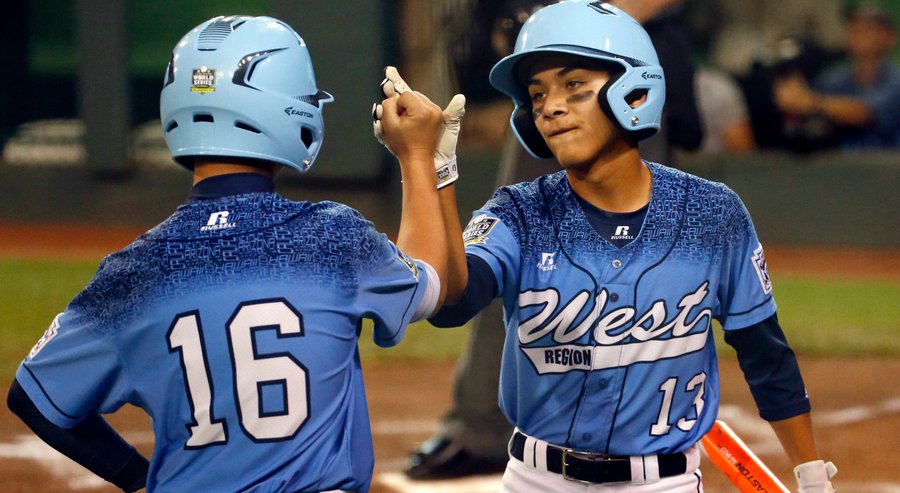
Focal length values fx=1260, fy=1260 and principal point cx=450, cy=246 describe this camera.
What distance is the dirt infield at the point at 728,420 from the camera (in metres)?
4.98

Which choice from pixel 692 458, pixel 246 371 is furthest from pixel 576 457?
pixel 246 371

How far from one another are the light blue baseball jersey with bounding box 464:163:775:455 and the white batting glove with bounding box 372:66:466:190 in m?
0.20

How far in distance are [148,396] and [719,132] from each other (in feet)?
31.7

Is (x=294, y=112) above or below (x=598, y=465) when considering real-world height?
above

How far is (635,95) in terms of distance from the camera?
2.92m

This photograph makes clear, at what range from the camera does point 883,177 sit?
11156mm

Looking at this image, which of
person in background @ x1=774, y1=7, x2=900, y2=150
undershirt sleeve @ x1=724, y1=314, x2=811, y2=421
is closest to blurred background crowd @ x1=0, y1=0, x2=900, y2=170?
person in background @ x1=774, y1=7, x2=900, y2=150

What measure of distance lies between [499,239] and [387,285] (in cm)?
48

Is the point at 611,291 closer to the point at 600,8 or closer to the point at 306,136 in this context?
the point at 600,8

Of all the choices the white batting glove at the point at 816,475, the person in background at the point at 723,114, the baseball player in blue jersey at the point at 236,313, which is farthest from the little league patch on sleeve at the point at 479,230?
the person in background at the point at 723,114

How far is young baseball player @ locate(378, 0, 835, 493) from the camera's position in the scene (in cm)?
282

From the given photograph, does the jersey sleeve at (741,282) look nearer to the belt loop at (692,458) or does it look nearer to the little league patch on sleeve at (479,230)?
the belt loop at (692,458)

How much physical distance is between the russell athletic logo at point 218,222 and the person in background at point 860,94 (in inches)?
382

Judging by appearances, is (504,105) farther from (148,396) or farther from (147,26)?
(148,396)
